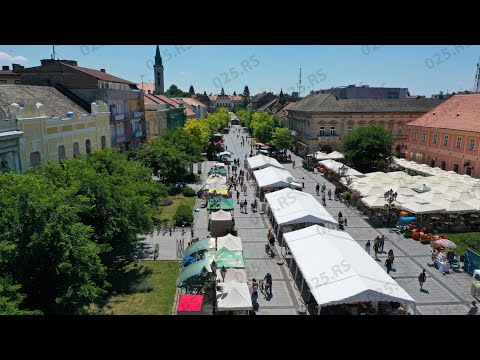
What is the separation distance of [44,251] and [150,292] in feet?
19.2

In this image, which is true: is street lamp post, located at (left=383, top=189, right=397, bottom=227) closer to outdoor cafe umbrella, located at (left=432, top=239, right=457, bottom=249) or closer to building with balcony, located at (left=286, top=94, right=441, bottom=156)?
outdoor cafe umbrella, located at (left=432, top=239, right=457, bottom=249)

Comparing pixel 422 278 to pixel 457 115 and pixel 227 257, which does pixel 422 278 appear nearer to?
pixel 227 257

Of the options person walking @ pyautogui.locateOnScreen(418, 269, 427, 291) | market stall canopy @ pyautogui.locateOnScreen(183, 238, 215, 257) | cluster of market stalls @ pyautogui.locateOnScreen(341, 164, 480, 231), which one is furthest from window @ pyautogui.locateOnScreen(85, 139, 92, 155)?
person walking @ pyautogui.locateOnScreen(418, 269, 427, 291)

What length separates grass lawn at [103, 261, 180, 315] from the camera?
1506 cm

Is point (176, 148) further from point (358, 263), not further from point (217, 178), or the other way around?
point (358, 263)

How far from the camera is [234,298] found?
46.5ft

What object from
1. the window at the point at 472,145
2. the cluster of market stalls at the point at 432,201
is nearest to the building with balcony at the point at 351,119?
the window at the point at 472,145

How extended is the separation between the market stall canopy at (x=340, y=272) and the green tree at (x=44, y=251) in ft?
25.3

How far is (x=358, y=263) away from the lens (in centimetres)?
1460

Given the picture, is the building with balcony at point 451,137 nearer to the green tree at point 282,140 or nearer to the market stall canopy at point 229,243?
the green tree at point 282,140

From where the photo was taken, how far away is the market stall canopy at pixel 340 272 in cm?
1291

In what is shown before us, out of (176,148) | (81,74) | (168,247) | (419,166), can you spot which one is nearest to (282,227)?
(168,247)

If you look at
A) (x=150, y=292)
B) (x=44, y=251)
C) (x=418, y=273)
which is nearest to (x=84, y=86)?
(x=150, y=292)
